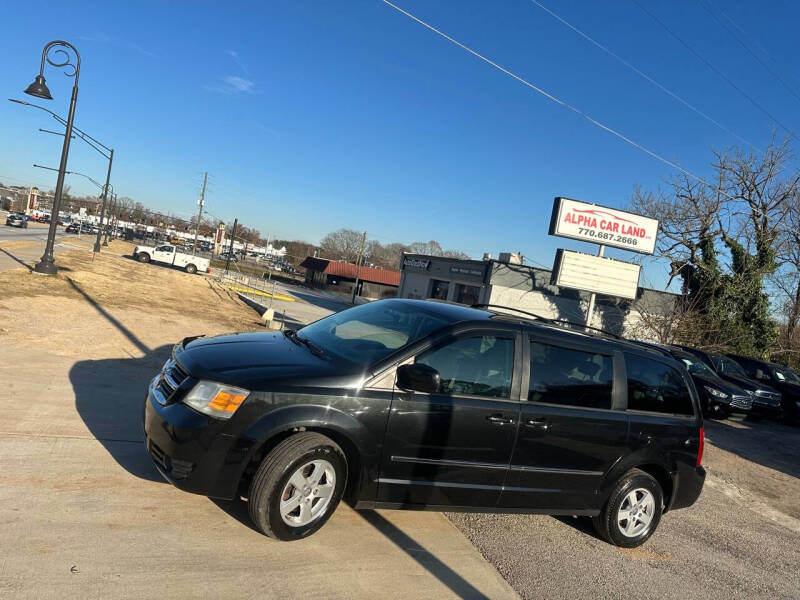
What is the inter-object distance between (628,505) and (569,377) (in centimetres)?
135

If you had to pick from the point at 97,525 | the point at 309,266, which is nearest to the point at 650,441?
the point at 97,525

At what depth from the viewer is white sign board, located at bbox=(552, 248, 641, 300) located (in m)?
24.3

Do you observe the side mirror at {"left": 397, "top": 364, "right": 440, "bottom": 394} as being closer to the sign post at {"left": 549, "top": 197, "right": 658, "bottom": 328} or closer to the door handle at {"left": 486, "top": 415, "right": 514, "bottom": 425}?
A: the door handle at {"left": 486, "top": 415, "right": 514, "bottom": 425}

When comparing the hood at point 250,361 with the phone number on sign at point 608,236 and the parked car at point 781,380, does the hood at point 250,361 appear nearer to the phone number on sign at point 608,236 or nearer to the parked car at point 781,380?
the parked car at point 781,380

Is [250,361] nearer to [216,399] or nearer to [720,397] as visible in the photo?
[216,399]

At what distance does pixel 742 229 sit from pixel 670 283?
14.8 feet

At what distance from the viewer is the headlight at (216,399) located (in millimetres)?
3553

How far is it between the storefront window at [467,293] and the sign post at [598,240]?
8443 millimetres

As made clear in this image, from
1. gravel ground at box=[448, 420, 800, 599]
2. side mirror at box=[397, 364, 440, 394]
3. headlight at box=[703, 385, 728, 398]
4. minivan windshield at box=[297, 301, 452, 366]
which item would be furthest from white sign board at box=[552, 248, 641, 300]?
side mirror at box=[397, 364, 440, 394]

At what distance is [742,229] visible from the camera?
28.9 m

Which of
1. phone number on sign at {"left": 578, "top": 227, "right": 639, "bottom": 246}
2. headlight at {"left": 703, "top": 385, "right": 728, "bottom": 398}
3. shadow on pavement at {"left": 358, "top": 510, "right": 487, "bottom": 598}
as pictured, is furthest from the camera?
phone number on sign at {"left": 578, "top": 227, "right": 639, "bottom": 246}

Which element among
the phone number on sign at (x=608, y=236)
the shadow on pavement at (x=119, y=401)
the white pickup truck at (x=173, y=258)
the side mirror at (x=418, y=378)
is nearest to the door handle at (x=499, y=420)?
the side mirror at (x=418, y=378)

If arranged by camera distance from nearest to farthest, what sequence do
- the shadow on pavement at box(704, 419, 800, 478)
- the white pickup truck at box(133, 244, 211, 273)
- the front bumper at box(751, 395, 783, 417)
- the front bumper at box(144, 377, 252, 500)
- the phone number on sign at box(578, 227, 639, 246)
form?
the front bumper at box(144, 377, 252, 500), the shadow on pavement at box(704, 419, 800, 478), the front bumper at box(751, 395, 783, 417), the phone number on sign at box(578, 227, 639, 246), the white pickup truck at box(133, 244, 211, 273)

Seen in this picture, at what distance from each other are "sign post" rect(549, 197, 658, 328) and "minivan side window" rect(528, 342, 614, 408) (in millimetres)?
19950
